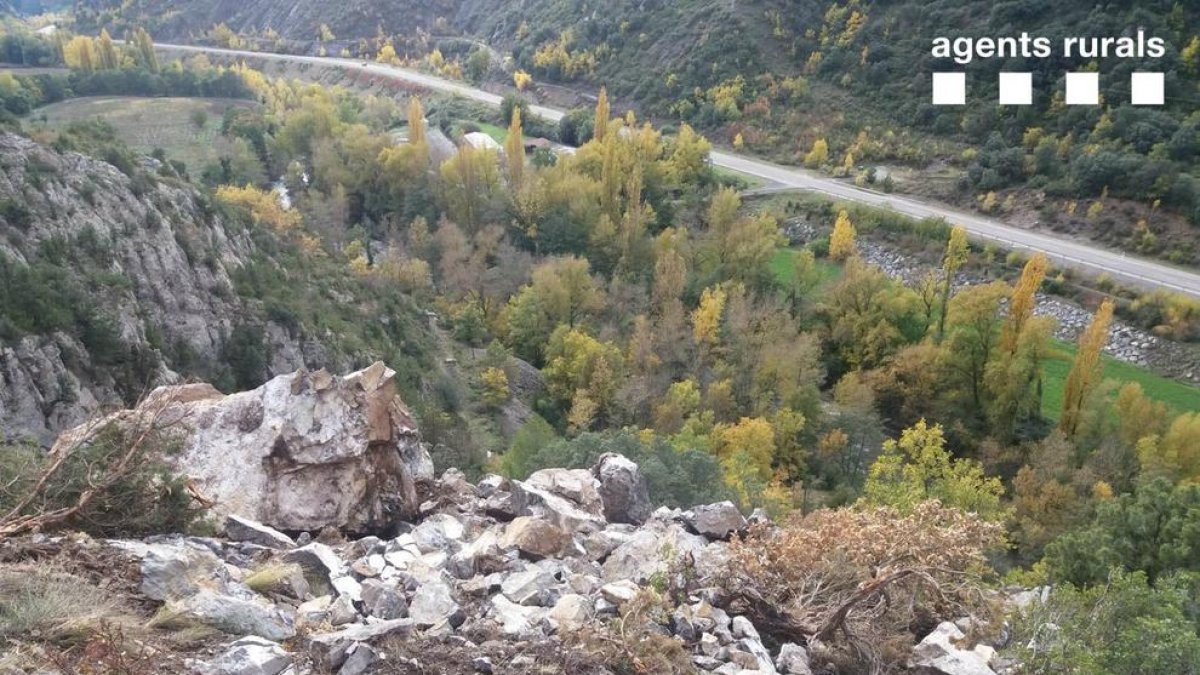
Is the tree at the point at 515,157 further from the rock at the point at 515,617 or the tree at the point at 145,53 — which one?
the rock at the point at 515,617

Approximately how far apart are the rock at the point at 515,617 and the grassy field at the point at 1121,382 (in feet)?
127

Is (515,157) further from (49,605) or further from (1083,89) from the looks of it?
(49,605)

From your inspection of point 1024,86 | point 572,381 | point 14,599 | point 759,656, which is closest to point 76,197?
point 572,381

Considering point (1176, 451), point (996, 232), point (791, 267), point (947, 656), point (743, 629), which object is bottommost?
A: point (1176, 451)

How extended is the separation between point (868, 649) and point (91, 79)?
8786 centimetres

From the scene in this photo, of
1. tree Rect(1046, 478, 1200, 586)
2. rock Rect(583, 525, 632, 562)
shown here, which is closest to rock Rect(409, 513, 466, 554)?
rock Rect(583, 525, 632, 562)

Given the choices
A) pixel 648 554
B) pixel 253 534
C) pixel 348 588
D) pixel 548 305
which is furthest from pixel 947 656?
pixel 548 305

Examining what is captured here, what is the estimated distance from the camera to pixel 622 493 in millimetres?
14367

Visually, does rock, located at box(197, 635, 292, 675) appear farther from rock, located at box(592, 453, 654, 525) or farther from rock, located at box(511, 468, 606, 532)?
rock, located at box(592, 453, 654, 525)

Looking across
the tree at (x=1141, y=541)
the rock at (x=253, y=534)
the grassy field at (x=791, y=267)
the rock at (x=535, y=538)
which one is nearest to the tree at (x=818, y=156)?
the grassy field at (x=791, y=267)

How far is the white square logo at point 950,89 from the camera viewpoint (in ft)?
228

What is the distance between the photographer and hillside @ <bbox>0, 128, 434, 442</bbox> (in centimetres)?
2367

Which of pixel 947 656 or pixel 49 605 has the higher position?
pixel 49 605

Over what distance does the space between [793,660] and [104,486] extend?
26.8 ft
